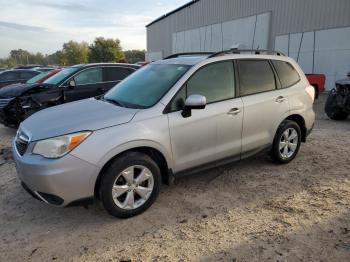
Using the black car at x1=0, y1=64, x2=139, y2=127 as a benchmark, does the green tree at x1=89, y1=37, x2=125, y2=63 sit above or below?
above

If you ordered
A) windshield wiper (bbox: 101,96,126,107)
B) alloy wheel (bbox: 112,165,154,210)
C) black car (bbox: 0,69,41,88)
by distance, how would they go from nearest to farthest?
alloy wheel (bbox: 112,165,154,210), windshield wiper (bbox: 101,96,126,107), black car (bbox: 0,69,41,88)

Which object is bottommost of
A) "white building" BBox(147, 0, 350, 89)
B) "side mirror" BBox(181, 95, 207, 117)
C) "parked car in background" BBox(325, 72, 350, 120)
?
"parked car in background" BBox(325, 72, 350, 120)

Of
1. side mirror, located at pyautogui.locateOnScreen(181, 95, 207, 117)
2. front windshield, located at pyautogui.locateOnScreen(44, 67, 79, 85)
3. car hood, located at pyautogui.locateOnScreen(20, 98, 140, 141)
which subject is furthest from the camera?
front windshield, located at pyautogui.locateOnScreen(44, 67, 79, 85)

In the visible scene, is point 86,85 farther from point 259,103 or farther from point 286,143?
point 286,143

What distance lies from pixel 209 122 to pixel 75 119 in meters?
1.58

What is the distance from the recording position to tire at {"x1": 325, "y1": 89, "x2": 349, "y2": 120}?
31.3ft

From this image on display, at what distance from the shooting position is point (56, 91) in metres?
7.92

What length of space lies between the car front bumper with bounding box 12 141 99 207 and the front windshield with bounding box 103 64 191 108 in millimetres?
1042

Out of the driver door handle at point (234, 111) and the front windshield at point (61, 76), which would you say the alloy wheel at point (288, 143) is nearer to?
the driver door handle at point (234, 111)

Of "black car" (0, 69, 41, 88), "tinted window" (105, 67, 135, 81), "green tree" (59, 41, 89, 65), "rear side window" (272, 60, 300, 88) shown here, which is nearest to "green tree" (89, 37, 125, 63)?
"green tree" (59, 41, 89, 65)

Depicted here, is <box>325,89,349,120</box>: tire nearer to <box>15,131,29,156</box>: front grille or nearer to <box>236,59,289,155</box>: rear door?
<box>236,59,289,155</box>: rear door

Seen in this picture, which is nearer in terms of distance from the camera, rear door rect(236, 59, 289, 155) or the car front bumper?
the car front bumper

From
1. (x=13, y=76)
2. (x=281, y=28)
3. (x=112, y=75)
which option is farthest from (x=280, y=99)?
(x=281, y=28)

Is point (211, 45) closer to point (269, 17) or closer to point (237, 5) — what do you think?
point (237, 5)
